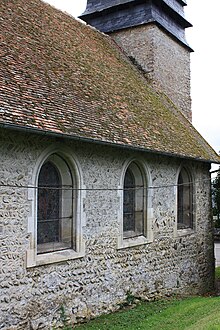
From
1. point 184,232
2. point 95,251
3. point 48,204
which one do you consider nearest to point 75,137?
point 48,204

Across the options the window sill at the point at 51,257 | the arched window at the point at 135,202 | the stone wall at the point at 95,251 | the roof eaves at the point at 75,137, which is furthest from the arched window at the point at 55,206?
the arched window at the point at 135,202

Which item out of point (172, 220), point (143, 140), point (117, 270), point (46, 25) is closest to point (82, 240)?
point (117, 270)

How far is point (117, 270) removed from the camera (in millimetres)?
9469

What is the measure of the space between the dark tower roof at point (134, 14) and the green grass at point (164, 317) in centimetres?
1000

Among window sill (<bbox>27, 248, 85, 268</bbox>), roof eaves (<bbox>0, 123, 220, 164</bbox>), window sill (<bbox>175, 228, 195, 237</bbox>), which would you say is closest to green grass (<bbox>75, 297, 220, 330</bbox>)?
window sill (<bbox>27, 248, 85, 268</bbox>)

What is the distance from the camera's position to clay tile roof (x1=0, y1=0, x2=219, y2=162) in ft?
25.3

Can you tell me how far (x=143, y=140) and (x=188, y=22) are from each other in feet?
31.1

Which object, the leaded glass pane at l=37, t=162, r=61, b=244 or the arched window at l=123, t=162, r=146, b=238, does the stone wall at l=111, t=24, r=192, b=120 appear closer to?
the arched window at l=123, t=162, r=146, b=238

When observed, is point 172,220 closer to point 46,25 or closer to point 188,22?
point 46,25

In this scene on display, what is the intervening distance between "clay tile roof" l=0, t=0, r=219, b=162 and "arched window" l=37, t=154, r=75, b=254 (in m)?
0.94

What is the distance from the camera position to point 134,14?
52.4 ft

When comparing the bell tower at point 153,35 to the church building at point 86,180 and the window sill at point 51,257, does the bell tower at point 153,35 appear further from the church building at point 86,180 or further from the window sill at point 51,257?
the window sill at point 51,257

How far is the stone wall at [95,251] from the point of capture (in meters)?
7.05

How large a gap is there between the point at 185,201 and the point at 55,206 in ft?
19.3
